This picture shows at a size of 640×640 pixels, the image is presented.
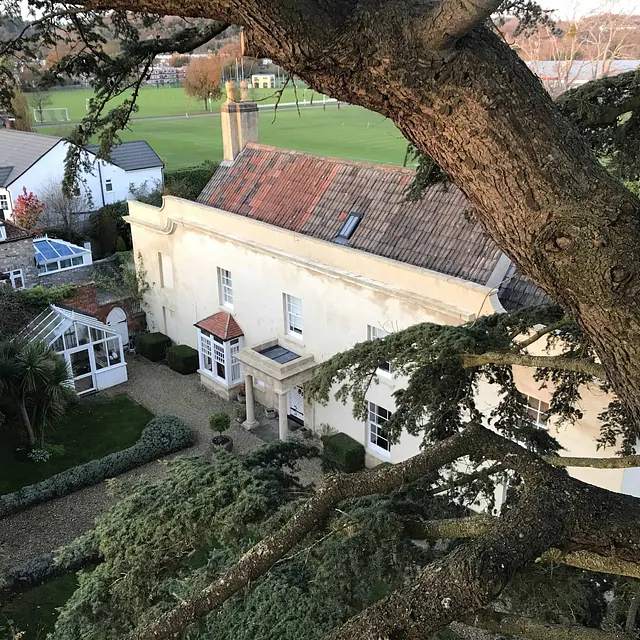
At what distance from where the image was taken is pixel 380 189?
1455 centimetres

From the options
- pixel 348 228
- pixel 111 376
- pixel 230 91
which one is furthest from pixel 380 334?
pixel 230 91

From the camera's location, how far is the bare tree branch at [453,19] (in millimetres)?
2193

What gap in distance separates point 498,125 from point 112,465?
12.8 metres

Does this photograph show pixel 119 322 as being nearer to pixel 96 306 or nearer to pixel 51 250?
pixel 96 306

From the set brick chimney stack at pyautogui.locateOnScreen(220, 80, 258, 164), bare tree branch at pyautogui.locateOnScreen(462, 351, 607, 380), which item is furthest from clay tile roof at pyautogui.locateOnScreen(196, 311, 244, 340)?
bare tree branch at pyautogui.locateOnScreen(462, 351, 607, 380)

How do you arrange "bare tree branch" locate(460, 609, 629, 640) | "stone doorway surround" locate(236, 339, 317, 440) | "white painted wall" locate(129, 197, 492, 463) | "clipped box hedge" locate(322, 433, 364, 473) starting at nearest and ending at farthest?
"bare tree branch" locate(460, 609, 629, 640) < "white painted wall" locate(129, 197, 492, 463) < "clipped box hedge" locate(322, 433, 364, 473) < "stone doorway surround" locate(236, 339, 317, 440)

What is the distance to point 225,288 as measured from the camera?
1672 cm

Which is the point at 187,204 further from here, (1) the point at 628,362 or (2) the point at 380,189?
(1) the point at 628,362

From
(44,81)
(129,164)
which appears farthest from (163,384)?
(129,164)

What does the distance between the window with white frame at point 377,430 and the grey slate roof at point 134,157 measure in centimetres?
2224

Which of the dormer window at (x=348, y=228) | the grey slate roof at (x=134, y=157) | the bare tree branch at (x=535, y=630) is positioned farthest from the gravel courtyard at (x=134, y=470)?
the grey slate roof at (x=134, y=157)

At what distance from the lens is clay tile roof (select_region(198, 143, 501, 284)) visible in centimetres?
1251

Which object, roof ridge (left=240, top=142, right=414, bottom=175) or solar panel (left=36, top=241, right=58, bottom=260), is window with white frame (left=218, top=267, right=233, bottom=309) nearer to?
roof ridge (left=240, top=142, right=414, bottom=175)

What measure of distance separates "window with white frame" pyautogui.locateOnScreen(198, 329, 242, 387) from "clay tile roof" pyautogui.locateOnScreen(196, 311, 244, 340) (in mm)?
151
